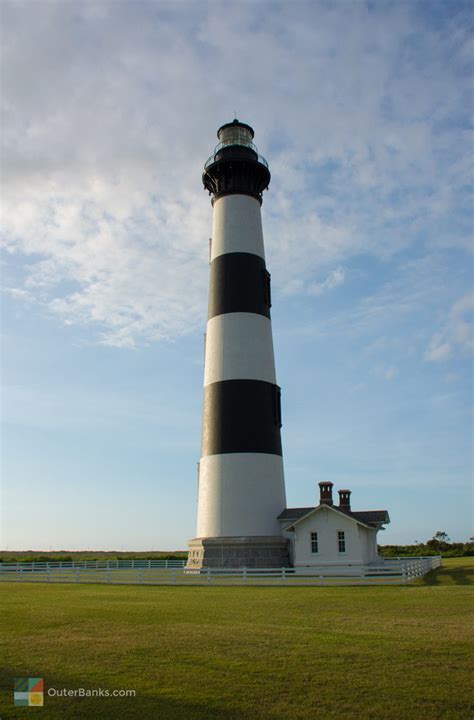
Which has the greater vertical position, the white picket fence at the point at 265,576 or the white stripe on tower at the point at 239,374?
the white stripe on tower at the point at 239,374

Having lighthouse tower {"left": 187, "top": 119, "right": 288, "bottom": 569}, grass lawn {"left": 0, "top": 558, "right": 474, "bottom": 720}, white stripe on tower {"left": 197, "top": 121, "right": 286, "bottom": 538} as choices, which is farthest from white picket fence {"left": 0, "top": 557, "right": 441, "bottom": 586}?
grass lawn {"left": 0, "top": 558, "right": 474, "bottom": 720}

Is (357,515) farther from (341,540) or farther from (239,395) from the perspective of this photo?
(239,395)

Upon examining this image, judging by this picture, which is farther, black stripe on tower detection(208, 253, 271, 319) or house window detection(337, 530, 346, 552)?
black stripe on tower detection(208, 253, 271, 319)

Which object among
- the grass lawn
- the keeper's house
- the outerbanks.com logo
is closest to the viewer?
the grass lawn

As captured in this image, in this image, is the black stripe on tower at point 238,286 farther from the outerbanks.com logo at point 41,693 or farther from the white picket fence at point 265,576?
the outerbanks.com logo at point 41,693

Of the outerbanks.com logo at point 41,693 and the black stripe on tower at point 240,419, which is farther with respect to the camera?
the black stripe on tower at point 240,419

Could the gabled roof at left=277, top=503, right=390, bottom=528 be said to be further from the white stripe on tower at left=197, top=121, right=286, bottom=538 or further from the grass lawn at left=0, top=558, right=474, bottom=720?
the grass lawn at left=0, top=558, right=474, bottom=720

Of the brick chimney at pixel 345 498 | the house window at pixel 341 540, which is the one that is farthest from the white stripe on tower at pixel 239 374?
the brick chimney at pixel 345 498

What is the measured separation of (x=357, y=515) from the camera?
29.6m

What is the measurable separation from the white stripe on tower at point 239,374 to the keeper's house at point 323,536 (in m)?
0.95

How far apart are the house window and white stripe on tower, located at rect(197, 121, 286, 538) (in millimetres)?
2867

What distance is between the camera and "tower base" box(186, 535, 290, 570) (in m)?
26.1

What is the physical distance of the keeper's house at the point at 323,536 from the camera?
2652 centimetres

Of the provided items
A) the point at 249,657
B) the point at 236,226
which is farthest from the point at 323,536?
the point at 249,657
